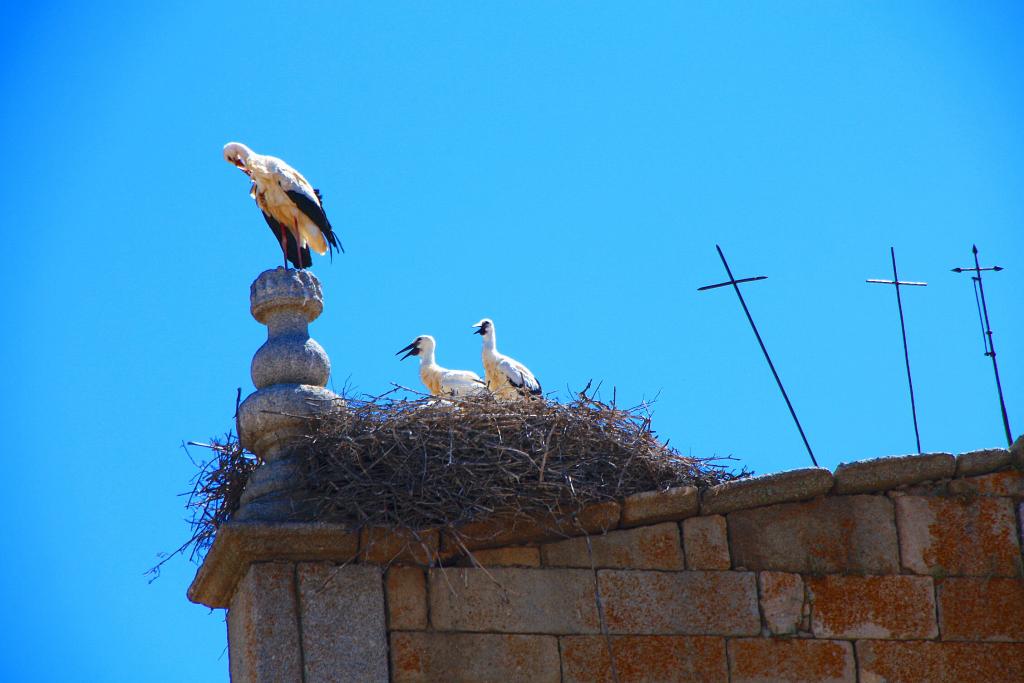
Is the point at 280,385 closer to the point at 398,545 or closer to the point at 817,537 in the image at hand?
the point at 398,545

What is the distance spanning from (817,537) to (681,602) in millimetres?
806

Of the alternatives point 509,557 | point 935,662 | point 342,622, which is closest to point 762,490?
point 935,662

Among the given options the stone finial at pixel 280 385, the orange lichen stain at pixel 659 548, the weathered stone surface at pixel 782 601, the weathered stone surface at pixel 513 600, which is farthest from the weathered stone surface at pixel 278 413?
the weathered stone surface at pixel 782 601

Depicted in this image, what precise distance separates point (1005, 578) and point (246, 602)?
12.6ft

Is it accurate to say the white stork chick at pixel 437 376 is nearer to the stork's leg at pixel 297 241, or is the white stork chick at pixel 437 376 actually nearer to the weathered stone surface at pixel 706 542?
the stork's leg at pixel 297 241

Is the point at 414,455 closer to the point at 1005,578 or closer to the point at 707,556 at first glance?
the point at 707,556

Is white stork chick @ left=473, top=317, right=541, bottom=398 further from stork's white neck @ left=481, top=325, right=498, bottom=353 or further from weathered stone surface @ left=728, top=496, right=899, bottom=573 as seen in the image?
weathered stone surface @ left=728, top=496, right=899, bottom=573

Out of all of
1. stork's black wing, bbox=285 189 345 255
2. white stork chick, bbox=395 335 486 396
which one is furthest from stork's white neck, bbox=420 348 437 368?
stork's black wing, bbox=285 189 345 255

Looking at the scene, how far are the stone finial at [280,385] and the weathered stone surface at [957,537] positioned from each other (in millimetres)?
3006

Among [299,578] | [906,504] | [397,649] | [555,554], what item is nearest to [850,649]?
[906,504]

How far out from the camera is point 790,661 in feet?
26.0

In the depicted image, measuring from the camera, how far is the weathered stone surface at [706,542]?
807cm

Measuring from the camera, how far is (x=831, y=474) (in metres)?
8.22

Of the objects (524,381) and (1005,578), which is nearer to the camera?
(1005,578)
